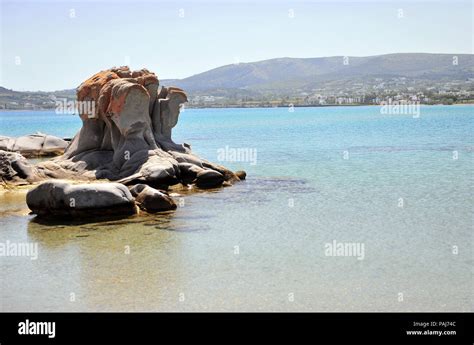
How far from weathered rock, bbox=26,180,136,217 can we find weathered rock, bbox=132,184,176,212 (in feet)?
2.17

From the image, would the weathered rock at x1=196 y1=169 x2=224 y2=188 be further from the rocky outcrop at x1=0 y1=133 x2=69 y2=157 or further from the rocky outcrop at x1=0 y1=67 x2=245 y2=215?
the rocky outcrop at x1=0 y1=133 x2=69 y2=157

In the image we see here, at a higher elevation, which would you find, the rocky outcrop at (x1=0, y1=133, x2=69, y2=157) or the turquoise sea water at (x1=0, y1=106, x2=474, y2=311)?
the rocky outcrop at (x1=0, y1=133, x2=69, y2=157)

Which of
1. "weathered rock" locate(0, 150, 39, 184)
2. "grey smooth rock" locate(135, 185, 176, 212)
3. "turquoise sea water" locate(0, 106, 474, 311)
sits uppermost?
"weathered rock" locate(0, 150, 39, 184)

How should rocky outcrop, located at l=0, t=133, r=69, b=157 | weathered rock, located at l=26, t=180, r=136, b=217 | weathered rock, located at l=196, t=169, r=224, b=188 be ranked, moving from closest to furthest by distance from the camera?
1. weathered rock, located at l=26, t=180, r=136, b=217
2. weathered rock, located at l=196, t=169, r=224, b=188
3. rocky outcrop, located at l=0, t=133, r=69, b=157

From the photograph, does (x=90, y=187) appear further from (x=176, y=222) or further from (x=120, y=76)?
(x=120, y=76)

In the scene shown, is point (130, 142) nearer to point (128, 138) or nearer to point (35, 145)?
point (128, 138)

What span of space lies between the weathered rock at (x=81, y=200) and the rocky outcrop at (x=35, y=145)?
75.9ft

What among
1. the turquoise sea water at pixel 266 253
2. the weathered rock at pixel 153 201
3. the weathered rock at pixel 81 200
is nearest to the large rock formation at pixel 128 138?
the turquoise sea water at pixel 266 253

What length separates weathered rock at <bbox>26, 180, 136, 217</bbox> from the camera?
72.2 feet

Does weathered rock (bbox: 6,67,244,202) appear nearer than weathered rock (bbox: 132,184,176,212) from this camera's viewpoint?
No

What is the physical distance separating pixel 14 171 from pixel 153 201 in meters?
9.59

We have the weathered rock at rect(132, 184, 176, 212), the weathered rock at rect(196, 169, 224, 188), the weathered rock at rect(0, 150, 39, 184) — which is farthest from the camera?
the weathered rock at rect(196, 169, 224, 188)

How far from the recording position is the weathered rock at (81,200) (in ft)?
72.2

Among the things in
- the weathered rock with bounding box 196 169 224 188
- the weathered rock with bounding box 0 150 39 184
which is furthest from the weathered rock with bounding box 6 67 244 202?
the weathered rock with bounding box 0 150 39 184
